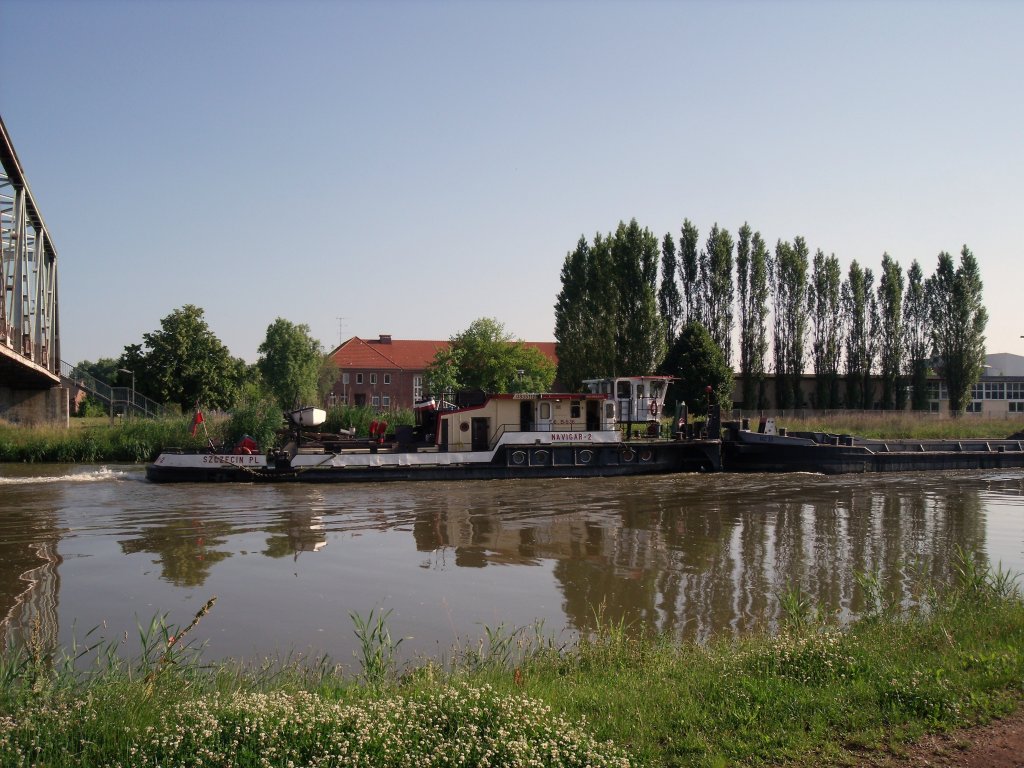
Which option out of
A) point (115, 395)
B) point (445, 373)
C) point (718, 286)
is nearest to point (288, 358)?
point (445, 373)

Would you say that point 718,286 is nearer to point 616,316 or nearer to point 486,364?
point 616,316

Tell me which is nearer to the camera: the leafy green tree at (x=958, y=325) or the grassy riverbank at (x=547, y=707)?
the grassy riverbank at (x=547, y=707)

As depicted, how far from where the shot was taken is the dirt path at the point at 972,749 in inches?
178

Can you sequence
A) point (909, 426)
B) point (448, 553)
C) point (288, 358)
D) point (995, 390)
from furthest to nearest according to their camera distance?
point (288, 358) < point (995, 390) < point (909, 426) < point (448, 553)

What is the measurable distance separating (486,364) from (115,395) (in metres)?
25.1

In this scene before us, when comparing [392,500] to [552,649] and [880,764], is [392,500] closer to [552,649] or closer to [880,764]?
[552,649]

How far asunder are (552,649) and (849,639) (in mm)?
2597

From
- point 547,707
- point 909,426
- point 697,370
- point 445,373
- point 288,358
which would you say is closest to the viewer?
point 547,707

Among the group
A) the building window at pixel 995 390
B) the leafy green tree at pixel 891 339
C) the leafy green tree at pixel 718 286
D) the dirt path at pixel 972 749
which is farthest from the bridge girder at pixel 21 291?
the building window at pixel 995 390

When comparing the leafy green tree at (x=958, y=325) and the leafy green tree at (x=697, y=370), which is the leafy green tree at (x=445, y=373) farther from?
the leafy green tree at (x=958, y=325)

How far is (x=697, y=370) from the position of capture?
1761 inches

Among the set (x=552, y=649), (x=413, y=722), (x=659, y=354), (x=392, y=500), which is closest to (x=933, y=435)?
(x=659, y=354)

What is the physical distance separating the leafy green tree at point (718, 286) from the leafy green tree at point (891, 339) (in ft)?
35.4

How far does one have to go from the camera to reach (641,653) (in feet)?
23.3
